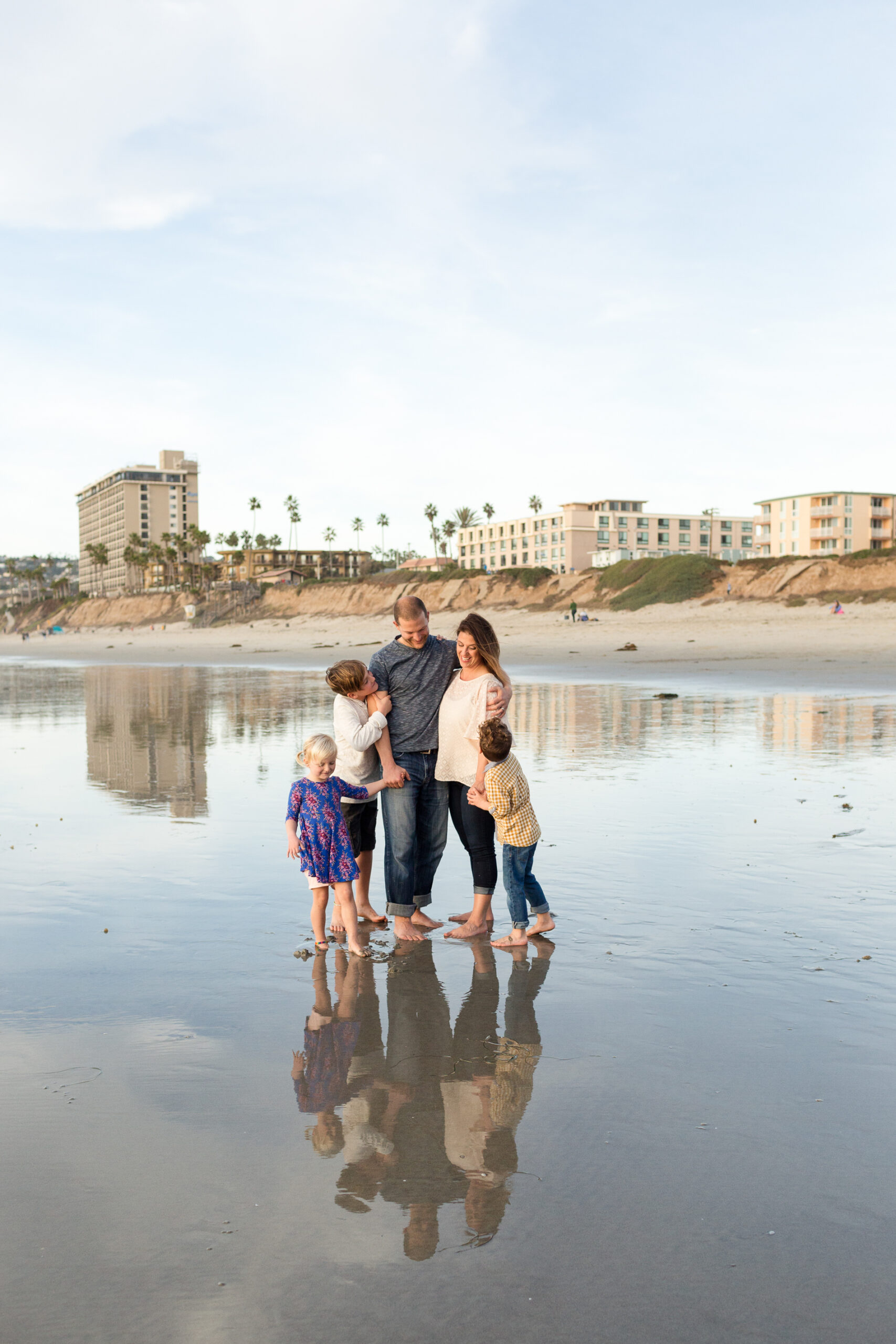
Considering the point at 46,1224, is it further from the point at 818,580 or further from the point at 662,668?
the point at 818,580

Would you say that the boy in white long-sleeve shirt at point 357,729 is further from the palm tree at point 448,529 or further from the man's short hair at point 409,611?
the palm tree at point 448,529

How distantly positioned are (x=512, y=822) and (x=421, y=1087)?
206cm

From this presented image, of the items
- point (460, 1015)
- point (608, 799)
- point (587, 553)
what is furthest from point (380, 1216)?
point (587, 553)

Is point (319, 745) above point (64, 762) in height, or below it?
above

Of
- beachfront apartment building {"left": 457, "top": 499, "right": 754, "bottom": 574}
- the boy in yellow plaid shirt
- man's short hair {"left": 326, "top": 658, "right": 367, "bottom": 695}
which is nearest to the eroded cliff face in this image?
man's short hair {"left": 326, "top": 658, "right": 367, "bottom": 695}

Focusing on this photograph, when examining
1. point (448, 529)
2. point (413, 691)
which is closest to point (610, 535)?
point (448, 529)

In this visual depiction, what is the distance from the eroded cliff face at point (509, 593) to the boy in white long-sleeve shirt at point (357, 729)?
31861mm

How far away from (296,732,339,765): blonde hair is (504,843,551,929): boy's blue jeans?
3.56 feet

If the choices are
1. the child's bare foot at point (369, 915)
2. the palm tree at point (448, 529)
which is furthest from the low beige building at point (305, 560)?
the child's bare foot at point (369, 915)

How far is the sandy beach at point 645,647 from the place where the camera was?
2577cm

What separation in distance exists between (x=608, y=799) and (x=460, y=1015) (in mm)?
4860

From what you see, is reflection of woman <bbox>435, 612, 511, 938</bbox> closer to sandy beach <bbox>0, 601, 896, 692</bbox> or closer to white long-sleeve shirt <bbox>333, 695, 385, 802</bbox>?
white long-sleeve shirt <bbox>333, 695, 385, 802</bbox>

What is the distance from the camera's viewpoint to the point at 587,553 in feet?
456

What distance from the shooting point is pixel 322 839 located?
17.3 ft
